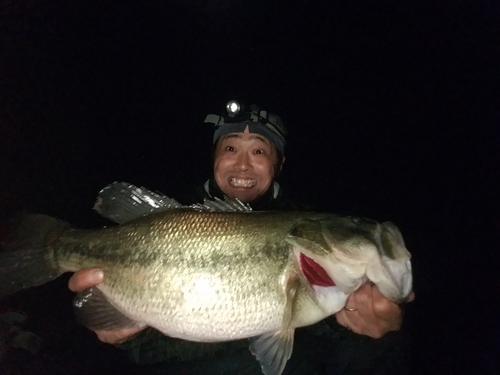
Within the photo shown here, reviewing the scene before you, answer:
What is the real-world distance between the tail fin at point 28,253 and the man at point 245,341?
0.42 ft

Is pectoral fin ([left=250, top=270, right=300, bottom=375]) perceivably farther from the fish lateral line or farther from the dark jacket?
the dark jacket

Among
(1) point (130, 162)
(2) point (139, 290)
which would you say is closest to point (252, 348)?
(2) point (139, 290)

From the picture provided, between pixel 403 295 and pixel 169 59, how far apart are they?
11.6m

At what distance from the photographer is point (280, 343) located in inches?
49.0

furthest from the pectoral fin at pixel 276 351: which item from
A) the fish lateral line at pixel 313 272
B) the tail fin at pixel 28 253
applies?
the tail fin at pixel 28 253

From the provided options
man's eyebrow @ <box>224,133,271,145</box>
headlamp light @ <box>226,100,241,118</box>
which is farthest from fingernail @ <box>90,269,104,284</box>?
headlamp light @ <box>226,100,241,118</box>

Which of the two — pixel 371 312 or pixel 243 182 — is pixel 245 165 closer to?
pixel 243 182

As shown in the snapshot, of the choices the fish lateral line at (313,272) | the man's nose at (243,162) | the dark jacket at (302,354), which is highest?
the man's nose at (243,162)

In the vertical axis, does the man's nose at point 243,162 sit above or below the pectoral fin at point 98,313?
above

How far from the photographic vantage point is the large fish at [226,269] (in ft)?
3.88

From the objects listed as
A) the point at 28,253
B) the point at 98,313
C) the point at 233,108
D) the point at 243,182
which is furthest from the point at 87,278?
the point at 233,108

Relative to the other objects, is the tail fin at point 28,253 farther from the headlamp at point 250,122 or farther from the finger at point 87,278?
the headlamp at point 250,122

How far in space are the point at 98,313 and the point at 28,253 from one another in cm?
36

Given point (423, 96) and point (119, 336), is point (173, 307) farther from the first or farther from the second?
point (423, 96)
